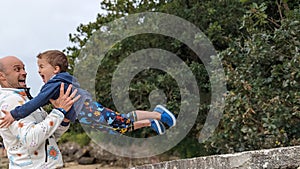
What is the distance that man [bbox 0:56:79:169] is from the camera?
233 centimetres

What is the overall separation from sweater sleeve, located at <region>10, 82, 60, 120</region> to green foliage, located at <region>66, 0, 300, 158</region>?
317 cm

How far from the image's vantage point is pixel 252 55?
5.76 metres

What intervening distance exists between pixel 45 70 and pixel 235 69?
3.50 meters

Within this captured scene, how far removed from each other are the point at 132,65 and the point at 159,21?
0.69 m

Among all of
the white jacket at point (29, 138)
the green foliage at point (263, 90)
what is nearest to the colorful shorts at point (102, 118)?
the white jacket at point (29, 138)

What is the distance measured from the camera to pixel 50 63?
2.78m

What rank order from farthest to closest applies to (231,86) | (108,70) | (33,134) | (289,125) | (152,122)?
(108,70) → (231,86) → (289,125) → (152,122) → (33,134)

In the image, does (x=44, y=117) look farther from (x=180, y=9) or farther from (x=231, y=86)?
(x=180, y=9)

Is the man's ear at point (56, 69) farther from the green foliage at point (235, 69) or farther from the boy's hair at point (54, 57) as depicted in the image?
the green foliage at point (235, 69)

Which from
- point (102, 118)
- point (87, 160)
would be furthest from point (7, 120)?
point (87, 160)

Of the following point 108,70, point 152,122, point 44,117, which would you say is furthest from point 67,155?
point 44,117

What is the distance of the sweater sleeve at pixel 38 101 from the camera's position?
92.9 inches

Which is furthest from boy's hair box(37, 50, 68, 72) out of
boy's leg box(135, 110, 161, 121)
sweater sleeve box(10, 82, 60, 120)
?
boy's leg box(135, 110, 161, 121)

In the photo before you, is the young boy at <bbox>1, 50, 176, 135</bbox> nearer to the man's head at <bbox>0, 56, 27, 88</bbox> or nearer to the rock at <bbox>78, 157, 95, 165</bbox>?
the man's head at <bbox>0, 56, 27, 88</bbox>
